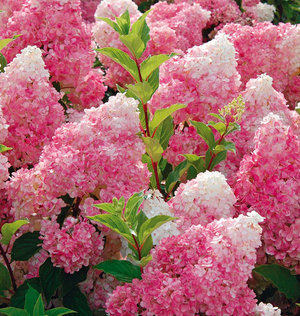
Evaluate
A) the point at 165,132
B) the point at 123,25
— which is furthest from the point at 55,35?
the point at 165,132

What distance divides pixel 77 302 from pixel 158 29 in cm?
99

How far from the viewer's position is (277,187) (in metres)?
0.92

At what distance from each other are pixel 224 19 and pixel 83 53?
1.08m

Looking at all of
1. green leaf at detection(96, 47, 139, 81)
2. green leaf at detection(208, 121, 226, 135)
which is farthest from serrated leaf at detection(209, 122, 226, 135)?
green leaf at detection(96, 47, 139, 81)

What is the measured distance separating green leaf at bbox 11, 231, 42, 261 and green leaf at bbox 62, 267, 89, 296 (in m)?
0.07

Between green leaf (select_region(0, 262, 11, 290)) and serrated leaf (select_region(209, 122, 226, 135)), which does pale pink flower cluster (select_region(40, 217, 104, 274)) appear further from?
serrated leaf (select_region(209, 122, 226, 135))

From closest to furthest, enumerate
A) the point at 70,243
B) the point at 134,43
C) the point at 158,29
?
the point at 70,243, the point at 134,43, the point at 158,29

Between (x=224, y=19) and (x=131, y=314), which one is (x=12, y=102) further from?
(x=224, y=19)

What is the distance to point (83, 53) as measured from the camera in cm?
131

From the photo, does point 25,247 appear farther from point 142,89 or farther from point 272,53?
point 272,53

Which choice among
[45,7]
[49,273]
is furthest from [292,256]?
[45,7]

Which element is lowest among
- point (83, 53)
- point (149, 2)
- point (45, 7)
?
point (149, 2)

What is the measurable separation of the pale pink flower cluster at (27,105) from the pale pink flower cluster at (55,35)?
17cm

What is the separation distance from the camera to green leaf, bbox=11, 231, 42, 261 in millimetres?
942
